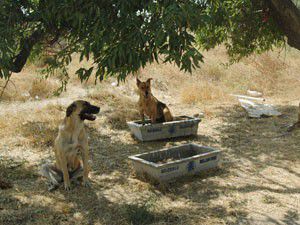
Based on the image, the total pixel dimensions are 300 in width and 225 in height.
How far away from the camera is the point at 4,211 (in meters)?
5.13

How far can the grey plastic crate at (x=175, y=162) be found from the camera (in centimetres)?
610

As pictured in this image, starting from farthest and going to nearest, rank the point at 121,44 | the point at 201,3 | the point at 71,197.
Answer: the point at 71,197 < the point at 201,3 < the point at 121,44

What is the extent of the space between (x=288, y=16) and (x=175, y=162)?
337 centimetres

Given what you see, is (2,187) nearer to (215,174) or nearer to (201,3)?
(215,174)

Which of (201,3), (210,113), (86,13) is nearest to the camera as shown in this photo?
(86,13)

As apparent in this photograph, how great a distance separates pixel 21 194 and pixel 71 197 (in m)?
0.79

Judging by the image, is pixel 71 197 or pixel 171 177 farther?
pixel 171 177

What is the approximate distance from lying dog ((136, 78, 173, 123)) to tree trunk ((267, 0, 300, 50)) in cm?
306

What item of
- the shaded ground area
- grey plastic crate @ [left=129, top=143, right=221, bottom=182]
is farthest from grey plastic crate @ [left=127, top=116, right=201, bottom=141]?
grey plastic crate @ [left=129, top=143, right=221, bottom=182]

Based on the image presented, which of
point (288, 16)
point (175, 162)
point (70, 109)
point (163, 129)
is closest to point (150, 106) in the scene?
point (163, 129)

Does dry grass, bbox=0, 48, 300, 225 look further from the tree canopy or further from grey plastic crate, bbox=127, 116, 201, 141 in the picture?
the tree canopy

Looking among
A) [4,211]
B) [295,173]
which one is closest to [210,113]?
[295,173]

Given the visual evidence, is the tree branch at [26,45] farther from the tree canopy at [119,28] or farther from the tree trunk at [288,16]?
the tree trunk at [288,16]

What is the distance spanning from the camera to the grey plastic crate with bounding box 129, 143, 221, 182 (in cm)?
610
